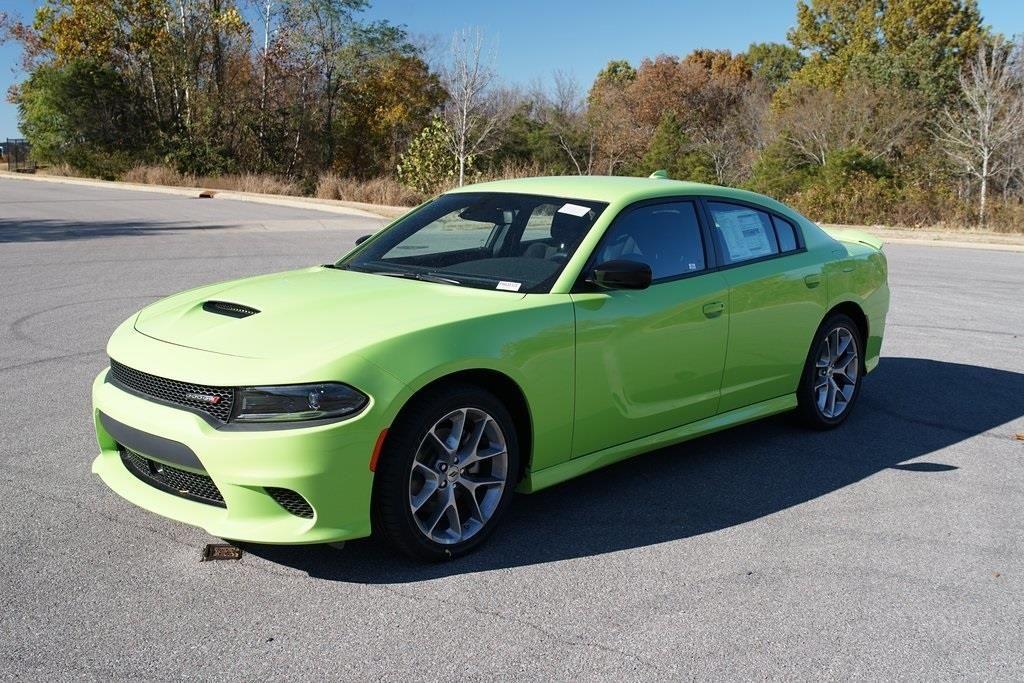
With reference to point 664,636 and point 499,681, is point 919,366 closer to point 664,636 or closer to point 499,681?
point 664,636

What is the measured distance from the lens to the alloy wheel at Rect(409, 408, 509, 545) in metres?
4.26

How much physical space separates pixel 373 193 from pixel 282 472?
30485 millimetres

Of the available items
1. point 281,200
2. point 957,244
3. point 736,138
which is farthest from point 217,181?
point 957,244

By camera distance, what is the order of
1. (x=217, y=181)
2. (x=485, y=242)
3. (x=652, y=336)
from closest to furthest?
(x=652, y=336)
(x=485, y=242)
(x=217, y=181)

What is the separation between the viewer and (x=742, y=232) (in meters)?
5.98

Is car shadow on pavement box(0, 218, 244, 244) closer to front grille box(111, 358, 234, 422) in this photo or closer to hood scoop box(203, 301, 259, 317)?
hood scoop box(203, 301, 259, 317)

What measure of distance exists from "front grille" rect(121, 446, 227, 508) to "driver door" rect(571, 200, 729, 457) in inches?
64.6

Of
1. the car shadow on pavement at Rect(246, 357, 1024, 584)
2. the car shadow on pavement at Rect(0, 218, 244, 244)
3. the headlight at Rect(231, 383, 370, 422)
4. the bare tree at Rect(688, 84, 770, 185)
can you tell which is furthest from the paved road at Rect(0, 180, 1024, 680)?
the bare tree at Rect(688, 84, 770, 185)

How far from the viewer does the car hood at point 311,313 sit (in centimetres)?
412

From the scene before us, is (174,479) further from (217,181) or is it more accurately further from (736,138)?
(736,138)

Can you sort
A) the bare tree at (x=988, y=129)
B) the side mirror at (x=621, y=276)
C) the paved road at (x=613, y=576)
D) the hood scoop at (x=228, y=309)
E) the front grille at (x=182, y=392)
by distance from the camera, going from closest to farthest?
the paved road at (x=613, y=576) < the front grille at (x=182, y=392) < the hood scoop at (x=228, y=309) < the side mirror at (x=621, y=276) < the bare tree at (x=988, y=129)

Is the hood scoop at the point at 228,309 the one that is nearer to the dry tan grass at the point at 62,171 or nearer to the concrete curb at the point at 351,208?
the concrete curb at the point at 351,208

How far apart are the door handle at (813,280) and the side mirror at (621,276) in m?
1.72

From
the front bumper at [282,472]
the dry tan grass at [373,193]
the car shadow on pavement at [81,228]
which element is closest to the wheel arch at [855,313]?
the front bumper at [282,472]
